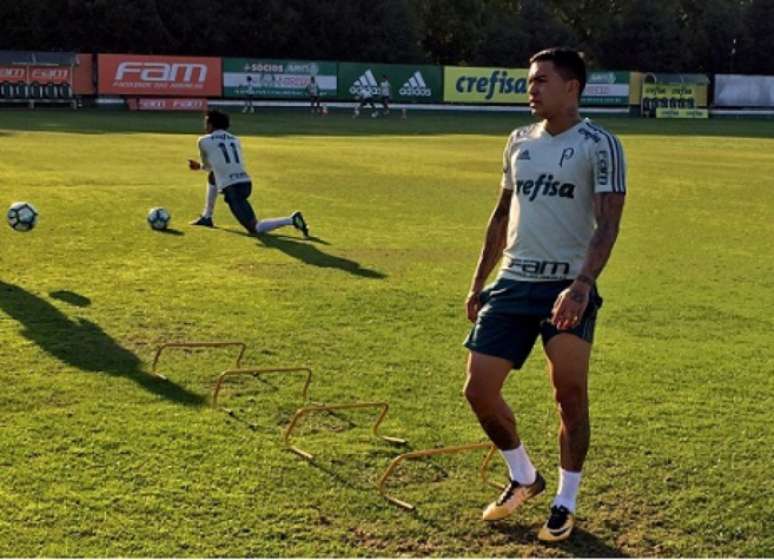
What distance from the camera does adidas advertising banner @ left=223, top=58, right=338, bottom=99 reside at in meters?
55.6

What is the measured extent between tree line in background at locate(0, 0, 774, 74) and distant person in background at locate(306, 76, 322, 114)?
9.18m

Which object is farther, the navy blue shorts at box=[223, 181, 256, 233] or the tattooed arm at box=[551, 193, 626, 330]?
the navy blue shorts at box=[223, 181, 256, 233]

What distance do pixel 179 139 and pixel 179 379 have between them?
2706 centimetres

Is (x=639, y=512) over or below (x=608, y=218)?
below

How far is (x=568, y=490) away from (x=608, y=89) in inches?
2380

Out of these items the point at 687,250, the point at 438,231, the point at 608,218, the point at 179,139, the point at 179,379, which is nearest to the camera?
the point at 608,218

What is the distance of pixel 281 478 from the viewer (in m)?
5.64

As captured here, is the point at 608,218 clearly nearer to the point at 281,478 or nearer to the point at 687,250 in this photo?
the point at 281,478

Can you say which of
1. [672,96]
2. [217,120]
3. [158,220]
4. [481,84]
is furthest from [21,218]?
[672,96]

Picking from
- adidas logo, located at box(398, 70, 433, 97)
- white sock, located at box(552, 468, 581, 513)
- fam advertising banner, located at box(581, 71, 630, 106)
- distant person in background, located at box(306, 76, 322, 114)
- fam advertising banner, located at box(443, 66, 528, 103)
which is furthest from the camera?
fam advertising banner, located at box(581, 71, 630, 106)

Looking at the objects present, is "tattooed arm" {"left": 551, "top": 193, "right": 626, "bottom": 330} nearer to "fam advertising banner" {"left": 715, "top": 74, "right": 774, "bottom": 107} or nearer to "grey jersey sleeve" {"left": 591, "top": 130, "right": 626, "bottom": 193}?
"grey jersey sleeve" {"left": 591, "top": 130, "right": 626, "bottom": 193}

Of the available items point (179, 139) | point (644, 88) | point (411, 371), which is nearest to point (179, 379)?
point (411, 371)

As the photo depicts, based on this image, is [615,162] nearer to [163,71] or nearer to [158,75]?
[158,75]

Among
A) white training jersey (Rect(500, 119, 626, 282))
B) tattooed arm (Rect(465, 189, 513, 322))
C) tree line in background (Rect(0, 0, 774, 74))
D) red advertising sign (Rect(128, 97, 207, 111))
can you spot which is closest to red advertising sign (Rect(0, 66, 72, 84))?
red advertising sign (Rect(128, 97, 207, 111))
